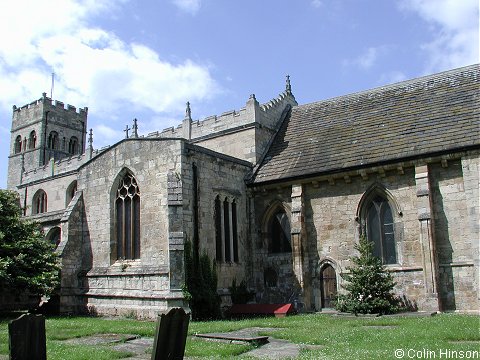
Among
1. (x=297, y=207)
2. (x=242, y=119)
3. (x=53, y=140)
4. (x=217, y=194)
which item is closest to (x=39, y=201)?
(x=53, y=140)

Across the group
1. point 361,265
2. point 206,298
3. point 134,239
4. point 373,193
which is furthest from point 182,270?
point 373,193

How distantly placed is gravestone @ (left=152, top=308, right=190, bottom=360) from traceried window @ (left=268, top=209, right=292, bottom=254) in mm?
14083

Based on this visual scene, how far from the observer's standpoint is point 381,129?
20953 millimetres

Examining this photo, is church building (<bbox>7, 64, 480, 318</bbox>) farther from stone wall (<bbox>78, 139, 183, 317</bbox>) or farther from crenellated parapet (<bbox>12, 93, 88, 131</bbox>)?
crenellated parapet (<bbox>12, 93, 88, 131</bbox>)

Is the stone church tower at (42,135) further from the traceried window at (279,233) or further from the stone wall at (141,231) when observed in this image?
the traceried window at (279,233)

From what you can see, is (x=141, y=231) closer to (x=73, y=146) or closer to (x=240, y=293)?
(x=240, y=293)

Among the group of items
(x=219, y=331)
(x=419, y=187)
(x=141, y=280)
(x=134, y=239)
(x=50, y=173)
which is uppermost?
(x=50, y=173)

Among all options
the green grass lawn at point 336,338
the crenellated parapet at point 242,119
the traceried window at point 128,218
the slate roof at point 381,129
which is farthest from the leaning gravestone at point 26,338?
the crenellated parapet at point 242,119

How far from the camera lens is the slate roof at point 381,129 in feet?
61.6

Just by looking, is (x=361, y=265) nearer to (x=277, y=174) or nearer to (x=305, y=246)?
(x=305, y=246)

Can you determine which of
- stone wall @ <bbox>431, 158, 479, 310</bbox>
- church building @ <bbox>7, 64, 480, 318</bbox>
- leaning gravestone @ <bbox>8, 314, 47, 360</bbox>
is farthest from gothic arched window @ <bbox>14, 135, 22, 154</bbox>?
leaning gravestone @ <bbox>8, 314, 47, 360</bbox>

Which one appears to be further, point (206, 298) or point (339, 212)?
point (339, 212)

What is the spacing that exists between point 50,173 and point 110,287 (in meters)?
23.9

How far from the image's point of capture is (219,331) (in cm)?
1330
